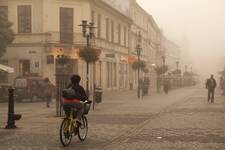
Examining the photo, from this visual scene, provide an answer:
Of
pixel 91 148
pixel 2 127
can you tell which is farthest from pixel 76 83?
pixel 2 127

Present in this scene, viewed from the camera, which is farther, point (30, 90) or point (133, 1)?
point (133, 1)

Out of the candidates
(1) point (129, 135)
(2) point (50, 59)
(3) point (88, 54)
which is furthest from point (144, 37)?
(1) point (129, 135)

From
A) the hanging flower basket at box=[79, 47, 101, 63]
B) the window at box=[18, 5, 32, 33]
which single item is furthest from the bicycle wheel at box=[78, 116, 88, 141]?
the window at box=[18, 5, 32, 33]

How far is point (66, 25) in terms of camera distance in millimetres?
47281

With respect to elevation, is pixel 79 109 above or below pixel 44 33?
below

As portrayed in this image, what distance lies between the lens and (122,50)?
208 ft

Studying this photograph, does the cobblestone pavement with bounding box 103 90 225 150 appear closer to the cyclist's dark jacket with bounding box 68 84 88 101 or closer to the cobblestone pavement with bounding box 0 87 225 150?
the cobblestone pavement with bounding box 0 87 225 150

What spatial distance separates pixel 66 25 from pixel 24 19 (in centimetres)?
374

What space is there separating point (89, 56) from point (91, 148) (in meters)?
19.4

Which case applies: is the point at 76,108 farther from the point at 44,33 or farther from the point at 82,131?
the point at 44,33

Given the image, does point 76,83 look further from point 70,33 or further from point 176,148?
point 70,33

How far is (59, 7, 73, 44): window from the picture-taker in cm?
4666

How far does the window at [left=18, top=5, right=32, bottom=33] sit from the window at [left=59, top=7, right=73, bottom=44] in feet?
9.18

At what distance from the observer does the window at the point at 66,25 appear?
4666 cm
